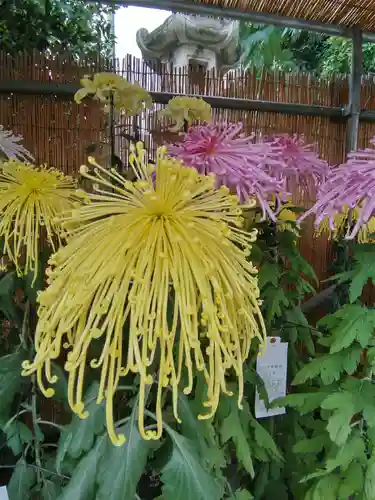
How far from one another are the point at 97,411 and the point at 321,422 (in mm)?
459

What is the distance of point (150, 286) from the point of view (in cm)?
41

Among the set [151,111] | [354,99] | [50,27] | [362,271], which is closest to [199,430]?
[362,271]

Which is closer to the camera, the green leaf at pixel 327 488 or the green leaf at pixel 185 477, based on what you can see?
the green leaf at pixel 185 477

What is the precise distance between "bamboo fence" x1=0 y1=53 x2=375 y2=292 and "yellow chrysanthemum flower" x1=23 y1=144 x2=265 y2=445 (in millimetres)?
668

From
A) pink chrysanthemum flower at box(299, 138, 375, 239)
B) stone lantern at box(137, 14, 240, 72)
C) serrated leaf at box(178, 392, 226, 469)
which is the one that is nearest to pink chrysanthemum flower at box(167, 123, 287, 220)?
pink chrysanthemum flower at box(299, 138, 375, 239)

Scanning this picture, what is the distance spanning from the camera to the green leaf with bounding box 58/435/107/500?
56cm

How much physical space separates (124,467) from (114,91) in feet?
1.78

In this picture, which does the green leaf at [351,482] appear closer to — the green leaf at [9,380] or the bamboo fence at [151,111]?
the green leaf at [9,380]

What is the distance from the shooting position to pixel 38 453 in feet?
2.60

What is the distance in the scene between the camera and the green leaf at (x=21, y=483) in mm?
752

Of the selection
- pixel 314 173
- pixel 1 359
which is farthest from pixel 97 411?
pixel 314 173

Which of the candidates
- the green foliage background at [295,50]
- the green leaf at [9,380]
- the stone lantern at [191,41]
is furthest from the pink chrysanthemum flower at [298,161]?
the green foliage background at [295,50]

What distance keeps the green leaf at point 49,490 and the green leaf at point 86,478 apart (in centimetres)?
21

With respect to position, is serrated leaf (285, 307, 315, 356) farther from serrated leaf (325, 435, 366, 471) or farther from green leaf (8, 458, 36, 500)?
green leaf (8, 458, 36, 500)
